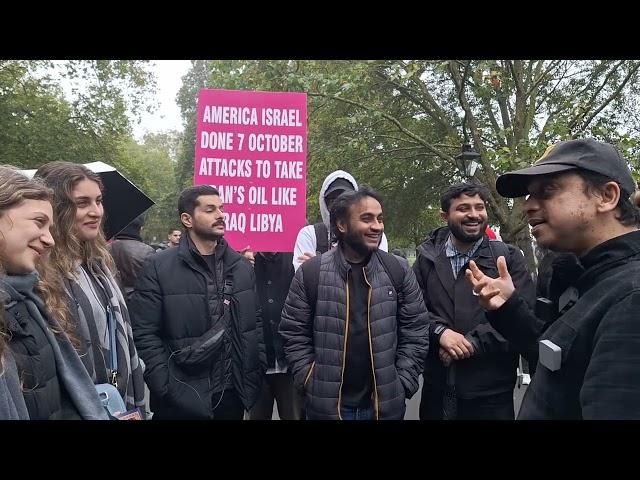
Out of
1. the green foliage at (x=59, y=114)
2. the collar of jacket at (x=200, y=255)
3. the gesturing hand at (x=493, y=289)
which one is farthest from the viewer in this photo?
the green foliage at (x=59, y=114)

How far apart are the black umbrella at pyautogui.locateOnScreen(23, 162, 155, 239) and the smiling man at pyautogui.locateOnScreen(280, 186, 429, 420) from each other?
1.10m

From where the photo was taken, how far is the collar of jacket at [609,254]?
1.55 metres

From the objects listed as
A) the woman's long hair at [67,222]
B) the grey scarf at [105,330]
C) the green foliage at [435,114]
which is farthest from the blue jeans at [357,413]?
the green foliage at [435,114]

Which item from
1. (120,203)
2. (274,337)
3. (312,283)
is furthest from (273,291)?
(120,203)

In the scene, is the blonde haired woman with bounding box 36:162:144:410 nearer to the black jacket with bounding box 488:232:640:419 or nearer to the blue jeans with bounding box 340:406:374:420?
the blue jeans with bounding box 340:406:374:420

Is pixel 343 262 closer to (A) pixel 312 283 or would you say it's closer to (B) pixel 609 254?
(A) pixel 312 283

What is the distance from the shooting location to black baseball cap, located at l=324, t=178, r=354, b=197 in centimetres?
398

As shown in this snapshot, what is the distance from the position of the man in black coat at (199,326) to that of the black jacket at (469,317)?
108 cm

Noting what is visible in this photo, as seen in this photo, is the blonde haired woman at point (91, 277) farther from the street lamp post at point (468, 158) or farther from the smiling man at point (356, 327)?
the street lamp post at point (468, 158)

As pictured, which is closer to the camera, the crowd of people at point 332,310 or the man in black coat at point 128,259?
the crowd of people at point 332,310

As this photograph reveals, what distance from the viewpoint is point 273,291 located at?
3994 millimetres

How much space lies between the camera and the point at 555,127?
9359 millimetres

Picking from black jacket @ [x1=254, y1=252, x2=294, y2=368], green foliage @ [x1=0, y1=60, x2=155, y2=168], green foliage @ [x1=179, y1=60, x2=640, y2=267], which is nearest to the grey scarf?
black jacket @ [x1=254, y1=252, x2=294, y2=368]

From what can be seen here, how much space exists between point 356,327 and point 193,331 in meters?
0.94
